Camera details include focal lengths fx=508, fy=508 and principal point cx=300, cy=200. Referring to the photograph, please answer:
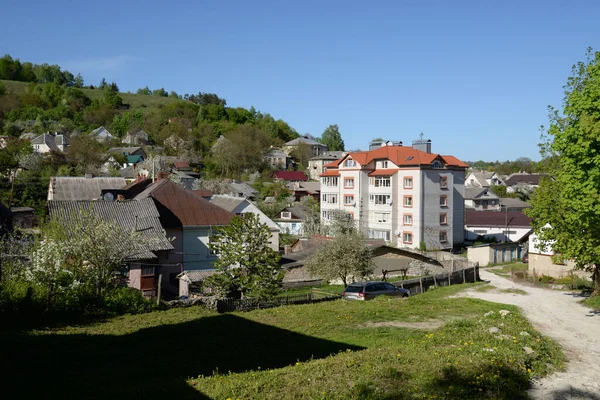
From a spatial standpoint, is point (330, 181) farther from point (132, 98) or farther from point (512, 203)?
point (132, 98)

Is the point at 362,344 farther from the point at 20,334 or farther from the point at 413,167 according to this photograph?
the point at 413,167

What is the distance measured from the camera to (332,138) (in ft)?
481

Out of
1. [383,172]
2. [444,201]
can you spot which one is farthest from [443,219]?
[383,172]

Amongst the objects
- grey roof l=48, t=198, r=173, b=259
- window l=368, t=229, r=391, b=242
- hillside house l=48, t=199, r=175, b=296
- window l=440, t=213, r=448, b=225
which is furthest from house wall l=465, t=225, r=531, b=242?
grey roof l=48, t=198, r=173, b=259

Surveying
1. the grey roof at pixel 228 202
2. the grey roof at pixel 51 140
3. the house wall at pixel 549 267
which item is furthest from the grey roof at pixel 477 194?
the grey roof at pixel 51 140

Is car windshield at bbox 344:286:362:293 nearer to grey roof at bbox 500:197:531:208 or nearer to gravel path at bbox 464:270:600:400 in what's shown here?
gravel path at bbox 464:270:600:400

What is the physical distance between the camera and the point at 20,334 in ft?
53.3

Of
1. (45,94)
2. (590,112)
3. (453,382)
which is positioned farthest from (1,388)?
(45,94)

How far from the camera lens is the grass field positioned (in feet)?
468

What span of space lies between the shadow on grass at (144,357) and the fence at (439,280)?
44.8 feet

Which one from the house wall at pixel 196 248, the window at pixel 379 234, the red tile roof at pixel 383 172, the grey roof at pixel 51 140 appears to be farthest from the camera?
the grey roof at pixel 51 140

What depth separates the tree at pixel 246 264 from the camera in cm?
2219

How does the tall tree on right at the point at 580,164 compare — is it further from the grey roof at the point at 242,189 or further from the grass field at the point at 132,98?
the grass field at the point at 132,98

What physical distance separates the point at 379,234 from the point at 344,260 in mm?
25355
